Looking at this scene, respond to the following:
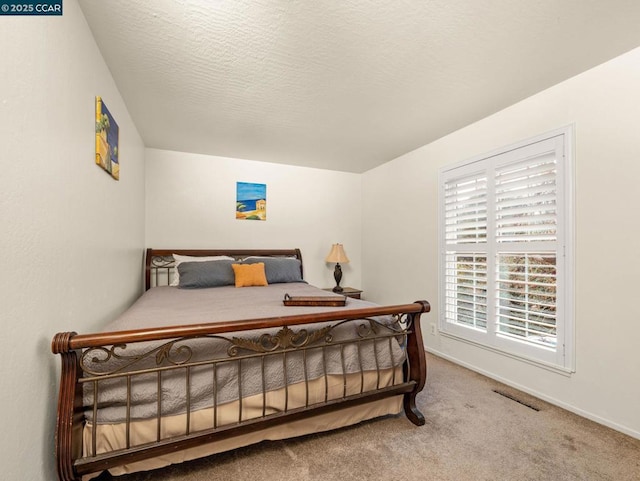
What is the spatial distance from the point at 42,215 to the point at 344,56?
5.90ft

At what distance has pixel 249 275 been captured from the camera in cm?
321

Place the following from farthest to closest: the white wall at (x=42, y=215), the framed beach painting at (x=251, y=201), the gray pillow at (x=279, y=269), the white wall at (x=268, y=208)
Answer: the framed beach painting at (x=251, y=201) < the white wall at (x=268, y=208) < the gray pillow at (x=279, y=269) < the white wall at (x=42, y=215)

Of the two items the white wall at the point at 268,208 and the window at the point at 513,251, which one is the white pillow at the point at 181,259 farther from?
the window at the point at 513,251

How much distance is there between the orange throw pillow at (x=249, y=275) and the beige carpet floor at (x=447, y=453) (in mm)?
1706

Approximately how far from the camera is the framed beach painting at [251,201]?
3.92 metres

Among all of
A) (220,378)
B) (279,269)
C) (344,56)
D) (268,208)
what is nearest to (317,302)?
(220,378)

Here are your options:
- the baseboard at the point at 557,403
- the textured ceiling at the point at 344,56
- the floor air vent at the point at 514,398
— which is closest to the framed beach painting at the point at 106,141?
the textured ceiling at the point at 344,56

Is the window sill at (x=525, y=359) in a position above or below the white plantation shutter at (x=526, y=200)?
below

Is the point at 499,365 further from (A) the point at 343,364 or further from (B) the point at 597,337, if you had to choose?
(A) the point at 343,364

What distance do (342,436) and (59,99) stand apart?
2.29 metres

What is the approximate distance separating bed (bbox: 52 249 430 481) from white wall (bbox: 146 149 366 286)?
1662mm

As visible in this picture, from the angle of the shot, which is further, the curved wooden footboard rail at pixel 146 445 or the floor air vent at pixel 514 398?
the floor air vent at pixel 514 398

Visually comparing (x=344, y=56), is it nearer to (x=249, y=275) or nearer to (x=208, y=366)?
(x=208, y=366)

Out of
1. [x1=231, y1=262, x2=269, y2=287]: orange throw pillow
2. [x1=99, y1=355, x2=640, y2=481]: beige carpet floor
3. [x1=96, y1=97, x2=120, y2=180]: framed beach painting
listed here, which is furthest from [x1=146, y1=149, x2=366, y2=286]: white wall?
[x1=99, y1=355, x2=640, y2=481]: beige carpet floor
